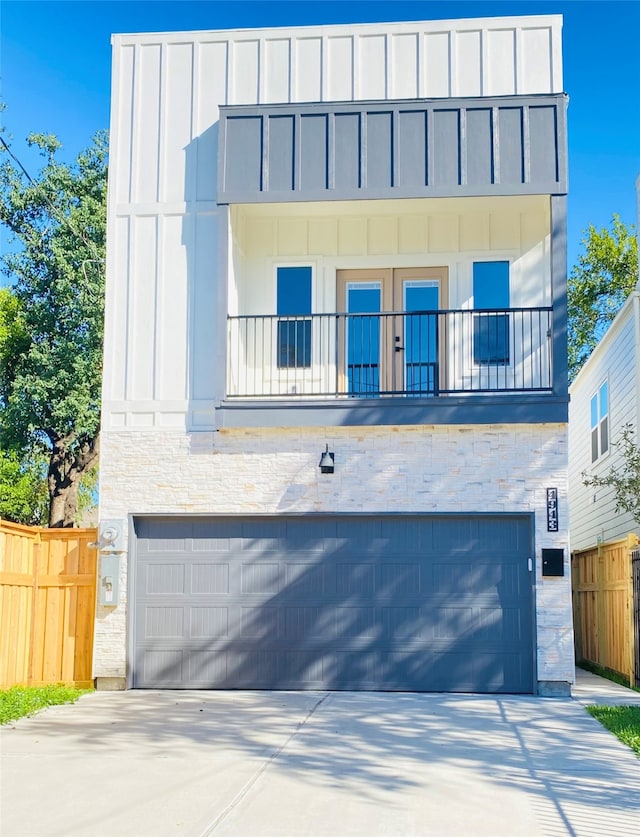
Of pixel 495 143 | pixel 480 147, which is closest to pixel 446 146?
pixel 480 147

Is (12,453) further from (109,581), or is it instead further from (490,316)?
(490,316)

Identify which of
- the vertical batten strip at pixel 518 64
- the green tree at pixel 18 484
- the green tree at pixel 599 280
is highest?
the green tree at pixel 599 280

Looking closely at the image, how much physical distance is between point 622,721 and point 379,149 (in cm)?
735

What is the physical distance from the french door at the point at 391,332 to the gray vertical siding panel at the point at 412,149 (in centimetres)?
154

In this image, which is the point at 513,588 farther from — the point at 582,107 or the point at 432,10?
the point at 582,107

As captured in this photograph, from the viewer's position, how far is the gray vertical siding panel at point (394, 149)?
12773 millimetres

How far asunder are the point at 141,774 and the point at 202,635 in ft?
16.6

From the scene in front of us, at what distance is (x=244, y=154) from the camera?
1317 cm

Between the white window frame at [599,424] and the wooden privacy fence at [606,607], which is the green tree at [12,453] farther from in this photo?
the wooden privacy fence at [606,607]

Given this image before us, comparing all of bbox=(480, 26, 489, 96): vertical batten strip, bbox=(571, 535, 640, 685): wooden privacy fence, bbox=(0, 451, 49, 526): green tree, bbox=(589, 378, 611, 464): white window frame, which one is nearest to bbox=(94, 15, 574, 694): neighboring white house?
bbox=(480, 26, 489, 96): vertical batten strip

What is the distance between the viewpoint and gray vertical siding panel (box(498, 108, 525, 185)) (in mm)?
12797

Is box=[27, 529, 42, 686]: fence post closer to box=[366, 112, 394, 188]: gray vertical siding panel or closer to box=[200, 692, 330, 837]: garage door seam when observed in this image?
box=[200, 692, 330, 837]: garage door seam

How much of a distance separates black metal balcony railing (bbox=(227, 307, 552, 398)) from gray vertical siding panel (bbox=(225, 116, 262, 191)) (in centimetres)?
173

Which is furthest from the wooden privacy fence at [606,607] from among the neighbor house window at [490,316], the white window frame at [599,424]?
the neighbor house window at [490,316]
